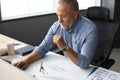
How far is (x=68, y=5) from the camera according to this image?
147cm

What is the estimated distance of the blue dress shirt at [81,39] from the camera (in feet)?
4.65

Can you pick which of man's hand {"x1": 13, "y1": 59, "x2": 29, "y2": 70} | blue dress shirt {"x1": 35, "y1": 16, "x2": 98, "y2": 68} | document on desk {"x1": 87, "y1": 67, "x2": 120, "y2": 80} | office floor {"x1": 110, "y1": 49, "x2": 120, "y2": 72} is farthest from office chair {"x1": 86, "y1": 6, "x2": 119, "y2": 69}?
office floor {"x1": 110, "y1": 49, "x2": 120, "y2": 72}

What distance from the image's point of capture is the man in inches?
52.6

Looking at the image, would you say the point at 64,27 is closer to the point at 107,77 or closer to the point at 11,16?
the point at 107,77

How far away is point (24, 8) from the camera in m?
2.93

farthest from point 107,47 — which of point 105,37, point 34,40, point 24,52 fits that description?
point 34,40

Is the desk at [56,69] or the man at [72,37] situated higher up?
the man at [72,37]

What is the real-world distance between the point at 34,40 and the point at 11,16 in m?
0.54

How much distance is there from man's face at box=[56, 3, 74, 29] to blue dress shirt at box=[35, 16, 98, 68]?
0.08 metres

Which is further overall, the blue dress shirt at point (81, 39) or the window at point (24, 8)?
the window at point (24, 8)

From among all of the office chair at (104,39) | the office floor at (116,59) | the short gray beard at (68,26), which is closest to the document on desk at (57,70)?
the short gray beard at (68,26)

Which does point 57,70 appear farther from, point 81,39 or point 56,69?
point 81,39

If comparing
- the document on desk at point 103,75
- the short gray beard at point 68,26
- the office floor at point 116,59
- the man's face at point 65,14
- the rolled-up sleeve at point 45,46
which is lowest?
the office floor at point 116,59

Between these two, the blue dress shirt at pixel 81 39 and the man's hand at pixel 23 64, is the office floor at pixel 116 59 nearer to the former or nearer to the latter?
the blue dress shirt at pixel 81 39
